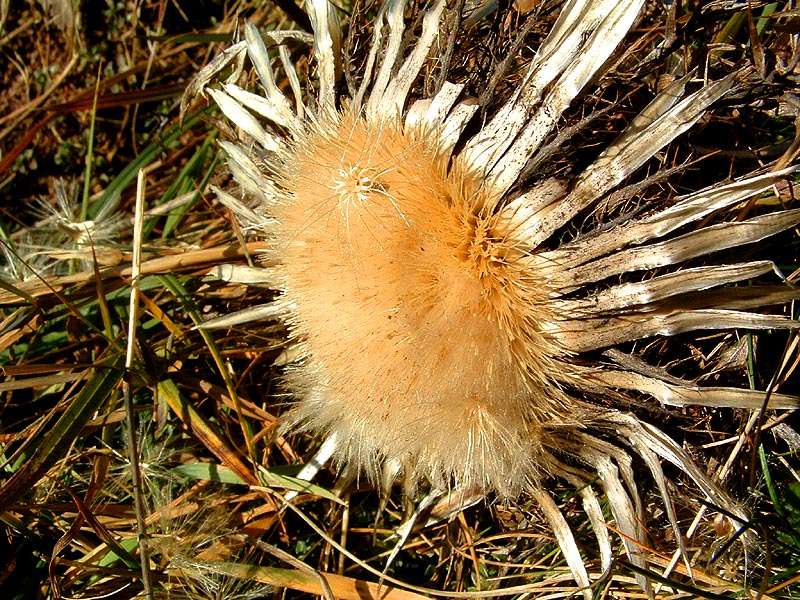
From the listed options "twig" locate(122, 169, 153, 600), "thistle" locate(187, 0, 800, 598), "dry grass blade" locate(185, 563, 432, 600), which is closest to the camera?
"thistle" locate(187, 0, 800, 598)

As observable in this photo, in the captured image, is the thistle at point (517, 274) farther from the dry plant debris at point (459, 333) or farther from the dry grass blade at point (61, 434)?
the dry grass blade at point (61, 434)

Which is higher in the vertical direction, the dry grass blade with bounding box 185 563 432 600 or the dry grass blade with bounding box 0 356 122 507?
the dry grass blade with bounding box 0 356 122 507

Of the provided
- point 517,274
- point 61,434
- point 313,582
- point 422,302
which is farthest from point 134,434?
point 517,274

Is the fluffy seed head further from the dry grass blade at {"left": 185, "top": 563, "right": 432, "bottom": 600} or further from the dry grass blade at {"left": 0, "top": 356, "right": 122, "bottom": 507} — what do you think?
the dry grass blade at {"left": 0, "top": 356, "right": 122, "bottom": 507}

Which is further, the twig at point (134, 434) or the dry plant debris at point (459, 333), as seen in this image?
the twig at point (134, 434)

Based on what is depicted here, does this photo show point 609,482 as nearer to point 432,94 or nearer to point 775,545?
point 775,545

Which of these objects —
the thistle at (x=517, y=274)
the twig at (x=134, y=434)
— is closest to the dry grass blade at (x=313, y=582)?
the twig at (x=134, y=434)

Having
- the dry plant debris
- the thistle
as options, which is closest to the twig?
the dry plant debris

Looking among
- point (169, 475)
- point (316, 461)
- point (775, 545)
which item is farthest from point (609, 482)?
point (169, 475)

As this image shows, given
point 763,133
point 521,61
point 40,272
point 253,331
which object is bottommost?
point 253,331
